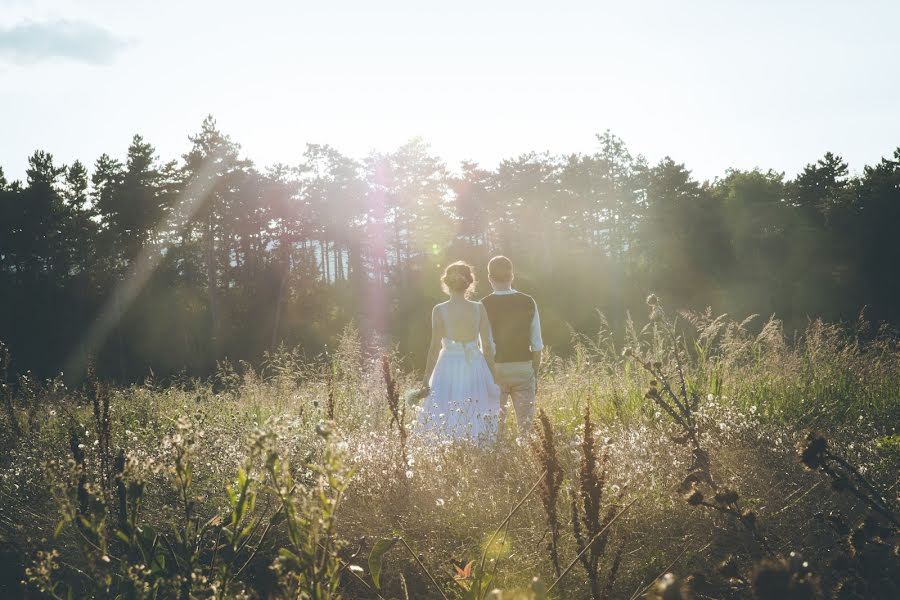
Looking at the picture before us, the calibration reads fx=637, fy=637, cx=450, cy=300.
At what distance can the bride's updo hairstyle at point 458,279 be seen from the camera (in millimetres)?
6766

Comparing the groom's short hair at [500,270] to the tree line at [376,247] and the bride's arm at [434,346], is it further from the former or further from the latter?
the tree line at [376,247]

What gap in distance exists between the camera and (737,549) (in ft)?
9.59

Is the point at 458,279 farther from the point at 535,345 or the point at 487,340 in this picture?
the point at 535,345

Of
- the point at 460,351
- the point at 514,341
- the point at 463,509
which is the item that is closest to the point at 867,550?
the point at 463,509

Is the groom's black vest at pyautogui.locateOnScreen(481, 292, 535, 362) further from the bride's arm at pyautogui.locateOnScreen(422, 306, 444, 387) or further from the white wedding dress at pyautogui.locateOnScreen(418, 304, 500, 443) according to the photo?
the bride's arm at pyautogui.locateOnScreen(422, 306, 444, 387)

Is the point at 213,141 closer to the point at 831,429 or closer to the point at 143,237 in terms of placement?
the point at 143,237

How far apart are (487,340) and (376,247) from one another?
126 ft

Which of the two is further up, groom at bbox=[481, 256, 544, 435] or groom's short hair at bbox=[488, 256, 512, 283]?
groom's short hair at bbox=[488, 256, 512, 283]

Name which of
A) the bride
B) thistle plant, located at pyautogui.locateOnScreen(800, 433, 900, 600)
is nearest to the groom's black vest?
the bride

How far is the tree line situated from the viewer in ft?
111

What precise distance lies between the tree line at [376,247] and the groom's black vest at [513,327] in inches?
851

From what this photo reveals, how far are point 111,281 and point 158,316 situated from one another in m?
3.63

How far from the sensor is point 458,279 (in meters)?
6.76

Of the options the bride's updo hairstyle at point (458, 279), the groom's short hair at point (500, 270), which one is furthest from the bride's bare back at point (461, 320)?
the groom's short hair at point (500, 270)
